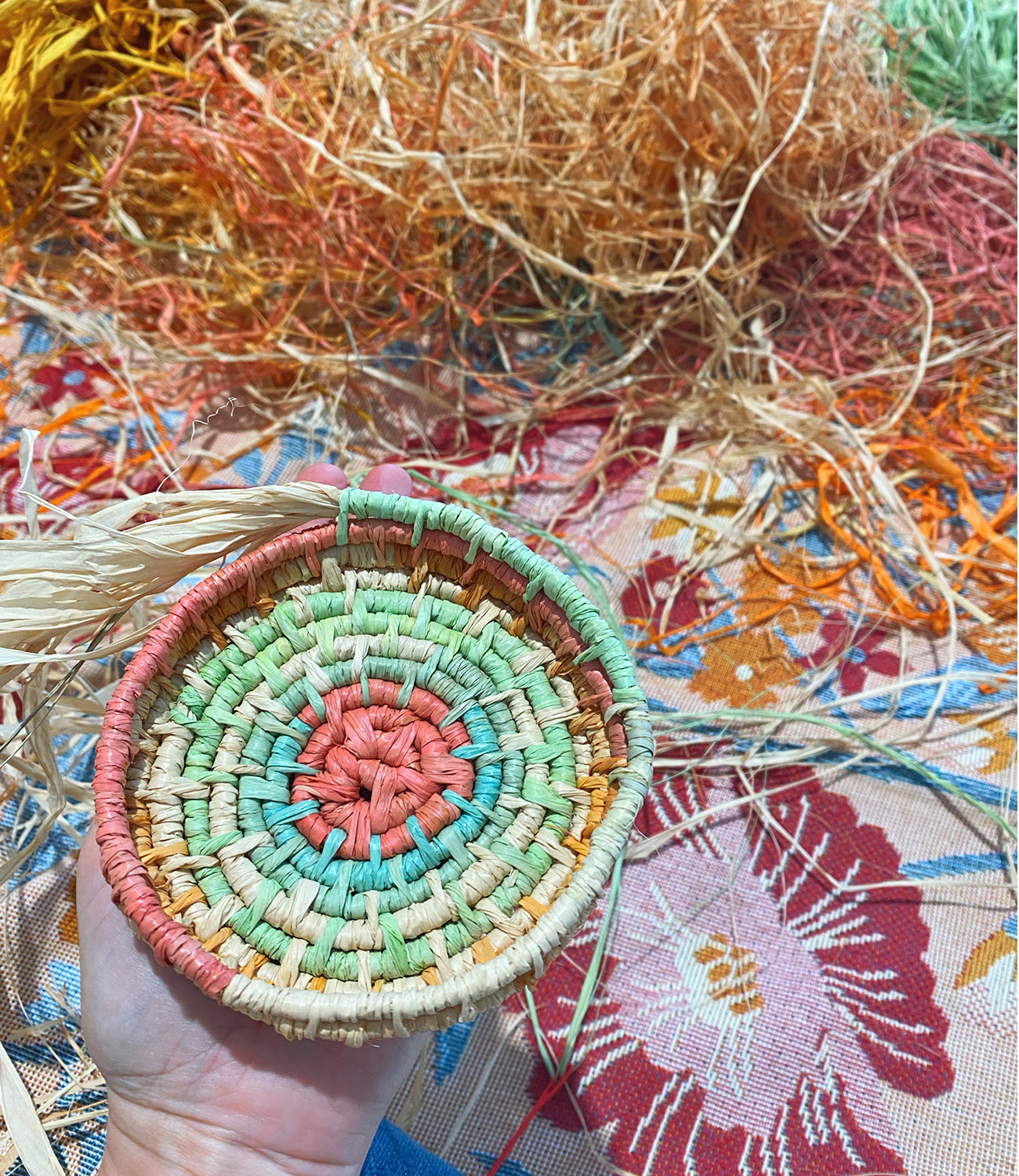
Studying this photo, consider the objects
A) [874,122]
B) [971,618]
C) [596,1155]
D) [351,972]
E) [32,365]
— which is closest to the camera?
[351,972]

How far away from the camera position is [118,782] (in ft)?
1.93

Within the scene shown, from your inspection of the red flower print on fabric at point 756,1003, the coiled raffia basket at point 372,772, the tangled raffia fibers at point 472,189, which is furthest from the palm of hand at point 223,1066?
the tangled raffia fibers at point 472,189

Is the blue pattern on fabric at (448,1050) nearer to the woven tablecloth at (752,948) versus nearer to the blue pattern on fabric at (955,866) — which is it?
the woven tablecloth at (752,948)

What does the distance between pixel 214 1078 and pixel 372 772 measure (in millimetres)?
268

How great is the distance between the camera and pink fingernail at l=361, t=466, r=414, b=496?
83 centimetres

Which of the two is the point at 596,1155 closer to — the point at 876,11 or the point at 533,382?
the point at 533,382

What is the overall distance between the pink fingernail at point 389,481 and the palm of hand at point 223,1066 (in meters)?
0.43

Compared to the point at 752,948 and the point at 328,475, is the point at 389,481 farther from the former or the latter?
the point at 752,948

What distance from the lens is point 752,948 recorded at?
88 cm

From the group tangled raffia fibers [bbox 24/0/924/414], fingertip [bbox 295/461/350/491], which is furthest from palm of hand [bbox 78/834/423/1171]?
tangled raffia fibers [bbox 24/0/924/414]

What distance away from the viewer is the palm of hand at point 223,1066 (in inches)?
25.5

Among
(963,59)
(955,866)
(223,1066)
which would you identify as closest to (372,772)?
(223,1066)

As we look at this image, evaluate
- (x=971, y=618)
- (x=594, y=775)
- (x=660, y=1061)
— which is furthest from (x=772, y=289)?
(x=660, y=1061)

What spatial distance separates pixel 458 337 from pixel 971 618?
2.63 ft
